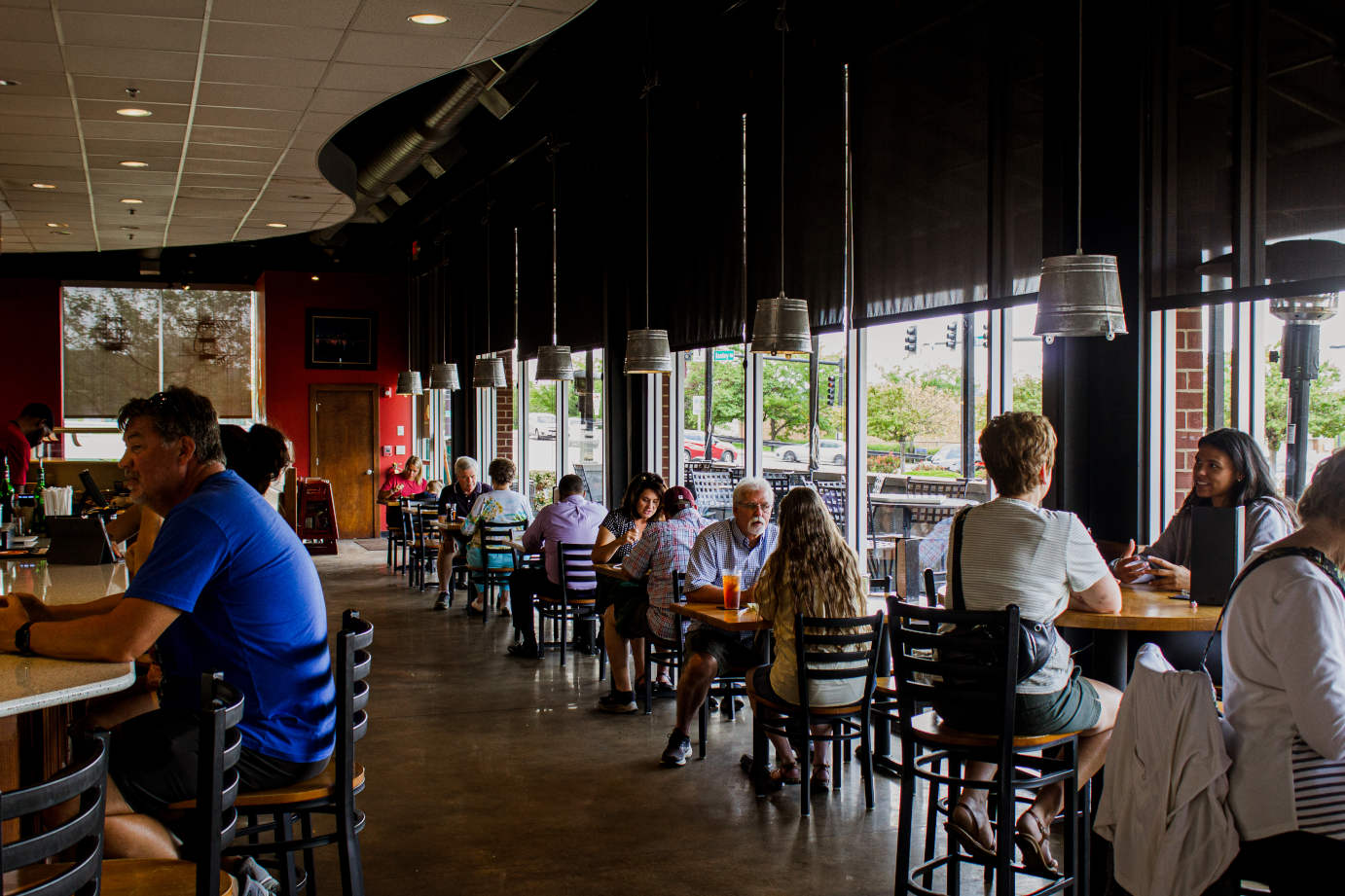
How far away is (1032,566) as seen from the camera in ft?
11.0

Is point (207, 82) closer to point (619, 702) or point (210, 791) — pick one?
point (619, 702)

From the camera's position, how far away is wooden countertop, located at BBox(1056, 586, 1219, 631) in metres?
3.48

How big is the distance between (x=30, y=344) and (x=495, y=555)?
10753mm

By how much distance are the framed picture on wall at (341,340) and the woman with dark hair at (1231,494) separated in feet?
48.4

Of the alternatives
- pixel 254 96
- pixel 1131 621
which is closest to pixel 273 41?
pixel 254 96

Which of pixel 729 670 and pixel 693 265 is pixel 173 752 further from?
pixel 693 265

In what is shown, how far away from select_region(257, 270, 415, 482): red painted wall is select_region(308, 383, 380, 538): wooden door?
0.13m

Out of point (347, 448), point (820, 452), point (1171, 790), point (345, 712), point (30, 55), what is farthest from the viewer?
point (347, 448)

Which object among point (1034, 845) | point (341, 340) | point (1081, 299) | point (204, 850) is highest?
point (341, 340)


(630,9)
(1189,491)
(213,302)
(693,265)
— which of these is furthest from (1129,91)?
(213,302)

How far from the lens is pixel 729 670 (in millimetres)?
5199

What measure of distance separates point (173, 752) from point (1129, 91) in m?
4.06

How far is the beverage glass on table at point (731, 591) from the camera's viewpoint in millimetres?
4949

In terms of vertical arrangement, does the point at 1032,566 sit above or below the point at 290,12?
below
